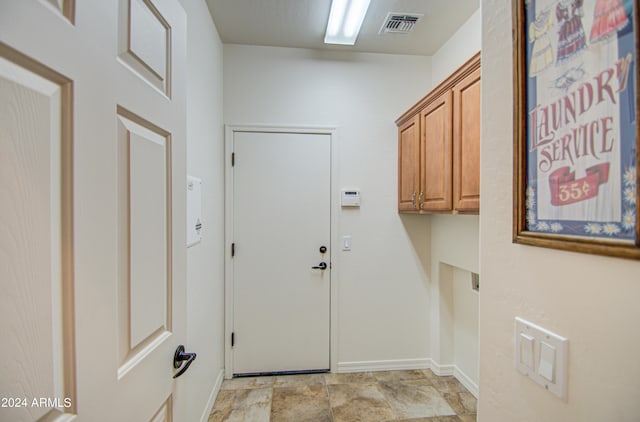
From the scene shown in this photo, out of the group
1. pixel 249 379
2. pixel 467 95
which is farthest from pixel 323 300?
pixel 467 95

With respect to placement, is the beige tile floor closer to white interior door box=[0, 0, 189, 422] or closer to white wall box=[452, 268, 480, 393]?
white wall box=[452, 268, 480, 393]

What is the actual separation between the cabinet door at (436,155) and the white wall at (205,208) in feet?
5.02

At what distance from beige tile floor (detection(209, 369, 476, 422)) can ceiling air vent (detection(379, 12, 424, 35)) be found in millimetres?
2787

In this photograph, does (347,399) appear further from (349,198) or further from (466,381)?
(349,198)

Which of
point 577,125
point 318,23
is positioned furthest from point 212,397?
point 318,23

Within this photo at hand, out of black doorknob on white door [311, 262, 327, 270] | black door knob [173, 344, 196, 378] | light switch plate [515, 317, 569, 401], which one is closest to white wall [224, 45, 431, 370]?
black doorknob on white door [311, 262, 327, 270]

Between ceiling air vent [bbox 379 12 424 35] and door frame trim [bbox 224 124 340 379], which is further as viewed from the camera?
door frame trim [bbox 224 124 340 379]

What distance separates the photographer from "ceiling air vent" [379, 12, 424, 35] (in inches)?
79.5

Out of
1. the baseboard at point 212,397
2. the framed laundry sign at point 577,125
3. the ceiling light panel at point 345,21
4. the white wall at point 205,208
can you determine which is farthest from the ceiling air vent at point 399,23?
the baseboard at point 212,397

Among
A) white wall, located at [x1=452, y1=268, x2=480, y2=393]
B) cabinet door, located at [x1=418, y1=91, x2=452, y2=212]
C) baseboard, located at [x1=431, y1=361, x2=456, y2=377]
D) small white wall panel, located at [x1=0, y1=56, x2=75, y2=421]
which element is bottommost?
baseboard, located at [x1=431, y1=361, x2=456, y2=377]

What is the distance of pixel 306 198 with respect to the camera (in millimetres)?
2475

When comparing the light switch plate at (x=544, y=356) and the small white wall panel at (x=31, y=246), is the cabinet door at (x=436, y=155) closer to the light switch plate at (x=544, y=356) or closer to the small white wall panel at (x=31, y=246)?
the light switch plate at (x=544, y=356)

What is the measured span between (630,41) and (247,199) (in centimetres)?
228

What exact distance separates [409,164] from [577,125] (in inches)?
72.1
